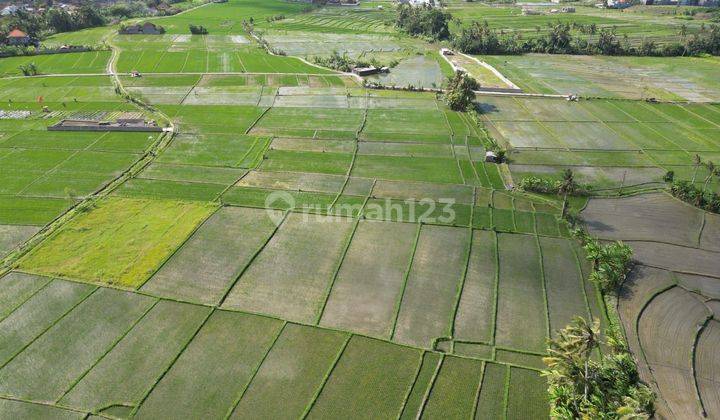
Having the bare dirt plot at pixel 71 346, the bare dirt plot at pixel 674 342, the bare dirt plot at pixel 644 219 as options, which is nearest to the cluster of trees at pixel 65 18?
the bare dirt plot at pixel 71 346

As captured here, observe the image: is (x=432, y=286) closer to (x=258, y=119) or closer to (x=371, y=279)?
(x=371, y=279)

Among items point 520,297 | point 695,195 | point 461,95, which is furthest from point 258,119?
point 695,195

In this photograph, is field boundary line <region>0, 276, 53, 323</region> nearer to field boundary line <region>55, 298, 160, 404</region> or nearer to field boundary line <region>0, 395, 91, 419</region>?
field boundary line <region>0, 395, 91, 419</region>

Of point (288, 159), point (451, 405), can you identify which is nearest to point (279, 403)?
point (451, 405)

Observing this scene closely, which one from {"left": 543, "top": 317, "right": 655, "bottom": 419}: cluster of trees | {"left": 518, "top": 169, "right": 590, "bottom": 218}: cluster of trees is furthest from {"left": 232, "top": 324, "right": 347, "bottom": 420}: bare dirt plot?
{"left": 518, "top": 169, "right": 590, "bottom": 218}: cluster of trees

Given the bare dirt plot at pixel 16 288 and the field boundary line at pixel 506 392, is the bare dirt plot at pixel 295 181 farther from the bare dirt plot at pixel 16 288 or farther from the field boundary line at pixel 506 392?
the field boundary line at pixel 506 392

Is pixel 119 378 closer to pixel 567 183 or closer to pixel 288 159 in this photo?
pixel 288 159
